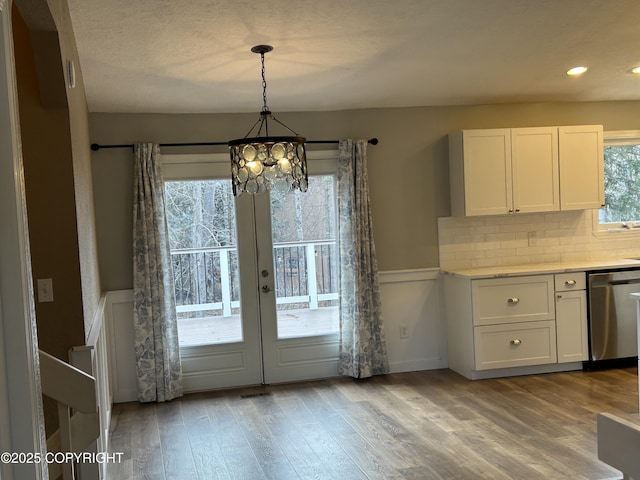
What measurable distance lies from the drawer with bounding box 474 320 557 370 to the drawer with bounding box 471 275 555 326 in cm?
6

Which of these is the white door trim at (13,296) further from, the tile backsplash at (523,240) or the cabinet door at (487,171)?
the tile backsplash at (523,240)

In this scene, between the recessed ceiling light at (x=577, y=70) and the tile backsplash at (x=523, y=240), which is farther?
the tile backsplash at (x=523, y=240)

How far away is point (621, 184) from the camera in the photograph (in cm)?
647

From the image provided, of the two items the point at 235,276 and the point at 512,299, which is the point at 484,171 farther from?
the point at 235,276

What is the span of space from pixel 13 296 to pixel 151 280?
4.23 meters

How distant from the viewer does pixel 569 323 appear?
5629 mm

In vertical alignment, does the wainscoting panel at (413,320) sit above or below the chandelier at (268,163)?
below

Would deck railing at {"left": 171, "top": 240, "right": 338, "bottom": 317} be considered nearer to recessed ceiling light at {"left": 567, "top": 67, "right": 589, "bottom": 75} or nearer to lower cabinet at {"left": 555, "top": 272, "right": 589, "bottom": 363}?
lower cabinet at {"left": 555, "top": 272, "right": 589, "bottom": 363}

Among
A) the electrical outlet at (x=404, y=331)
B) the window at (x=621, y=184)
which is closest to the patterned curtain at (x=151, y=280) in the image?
the electrical outlet at (x=404, y=331)

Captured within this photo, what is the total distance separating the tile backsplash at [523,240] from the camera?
603cm

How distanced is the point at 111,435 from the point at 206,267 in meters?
1.64

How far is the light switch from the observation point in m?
2.96

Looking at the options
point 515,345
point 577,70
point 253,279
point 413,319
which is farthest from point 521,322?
point 253,279

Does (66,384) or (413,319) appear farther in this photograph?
(413,319)
